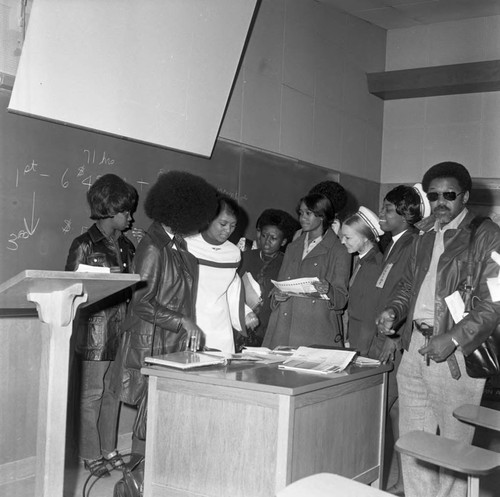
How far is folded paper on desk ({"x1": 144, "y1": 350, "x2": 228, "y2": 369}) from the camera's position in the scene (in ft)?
9.17

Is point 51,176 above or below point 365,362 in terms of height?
above

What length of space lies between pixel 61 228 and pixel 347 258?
1.65 metres

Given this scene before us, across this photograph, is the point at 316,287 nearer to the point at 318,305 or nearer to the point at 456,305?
the point at 318,305

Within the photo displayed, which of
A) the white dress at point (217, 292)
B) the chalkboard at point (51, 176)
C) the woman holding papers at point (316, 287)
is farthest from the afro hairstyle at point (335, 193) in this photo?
the white dress at point (217, 292)

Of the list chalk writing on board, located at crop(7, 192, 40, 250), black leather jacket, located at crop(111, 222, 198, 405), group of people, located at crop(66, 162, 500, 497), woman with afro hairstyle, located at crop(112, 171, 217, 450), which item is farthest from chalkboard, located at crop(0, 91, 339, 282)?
black leather jacket, located at crop(111, 222, 198, 405)

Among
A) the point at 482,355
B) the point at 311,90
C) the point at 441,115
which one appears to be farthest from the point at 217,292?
the point at 441,115

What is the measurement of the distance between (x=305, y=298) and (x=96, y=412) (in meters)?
1.37

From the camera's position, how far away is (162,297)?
11.0 feet

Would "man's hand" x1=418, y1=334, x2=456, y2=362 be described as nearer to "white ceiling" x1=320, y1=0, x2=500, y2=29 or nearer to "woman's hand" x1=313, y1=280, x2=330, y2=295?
"woman's hand" x1=313, y1=280, x2=330, y2=295

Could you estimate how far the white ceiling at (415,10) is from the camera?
21.1 feet

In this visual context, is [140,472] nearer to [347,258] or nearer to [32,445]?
[32,445]

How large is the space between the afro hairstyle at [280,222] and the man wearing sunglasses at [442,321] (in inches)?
64.8

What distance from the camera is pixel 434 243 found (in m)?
3.12

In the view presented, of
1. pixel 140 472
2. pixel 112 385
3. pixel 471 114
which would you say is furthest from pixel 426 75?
pixel 140 472
